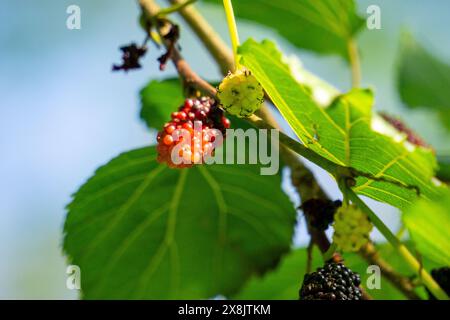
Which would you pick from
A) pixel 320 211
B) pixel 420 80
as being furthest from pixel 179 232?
pixel 420 80

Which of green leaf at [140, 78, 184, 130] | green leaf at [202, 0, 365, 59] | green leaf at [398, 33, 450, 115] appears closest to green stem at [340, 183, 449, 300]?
green leaf at [140, 78, 184, 130]

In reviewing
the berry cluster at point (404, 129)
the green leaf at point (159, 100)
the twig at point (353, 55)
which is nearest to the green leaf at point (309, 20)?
the twig at point (353, 55)

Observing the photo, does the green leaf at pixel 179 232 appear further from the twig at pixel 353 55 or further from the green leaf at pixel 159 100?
the twig at pixel 353 55

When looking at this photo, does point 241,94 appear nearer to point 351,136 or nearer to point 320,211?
point 351,136

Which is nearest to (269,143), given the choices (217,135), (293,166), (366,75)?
(293,166)

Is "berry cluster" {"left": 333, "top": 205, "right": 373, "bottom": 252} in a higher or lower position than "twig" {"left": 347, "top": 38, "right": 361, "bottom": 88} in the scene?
lower

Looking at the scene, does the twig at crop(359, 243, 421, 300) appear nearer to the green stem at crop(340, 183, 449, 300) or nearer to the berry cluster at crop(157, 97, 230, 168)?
the green stem at crop(340, 183, 449, 300)

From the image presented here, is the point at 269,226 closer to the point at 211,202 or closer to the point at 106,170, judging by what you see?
the point at 211,202
